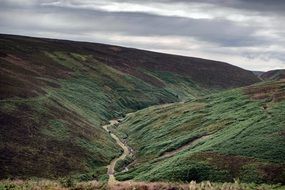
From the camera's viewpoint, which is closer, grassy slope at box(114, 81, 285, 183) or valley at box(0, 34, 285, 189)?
grassy slope at box(114, 81, 285, 183)

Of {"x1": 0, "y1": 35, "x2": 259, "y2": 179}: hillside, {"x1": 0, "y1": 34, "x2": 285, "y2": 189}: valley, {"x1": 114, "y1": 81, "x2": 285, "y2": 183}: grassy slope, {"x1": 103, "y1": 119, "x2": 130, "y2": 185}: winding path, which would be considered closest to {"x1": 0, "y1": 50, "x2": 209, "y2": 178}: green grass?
{"x1": 0, "y1": 35, "x2": 259, "y2": 179}: hillside

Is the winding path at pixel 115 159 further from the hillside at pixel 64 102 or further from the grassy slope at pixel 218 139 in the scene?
the grassy slope at pixel 218 139

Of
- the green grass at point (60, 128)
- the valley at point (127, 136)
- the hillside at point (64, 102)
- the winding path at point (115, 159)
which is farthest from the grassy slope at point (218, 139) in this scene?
the hillside at point (64, 102)

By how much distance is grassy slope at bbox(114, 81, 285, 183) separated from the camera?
152 feet

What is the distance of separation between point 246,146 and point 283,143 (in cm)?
412

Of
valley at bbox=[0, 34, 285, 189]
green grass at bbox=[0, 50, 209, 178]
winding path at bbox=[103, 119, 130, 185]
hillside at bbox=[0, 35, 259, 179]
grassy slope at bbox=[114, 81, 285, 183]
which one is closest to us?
grassy slope at bbox=[114, 81, 285, 183]

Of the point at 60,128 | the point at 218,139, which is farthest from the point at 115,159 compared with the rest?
the point at 218,139

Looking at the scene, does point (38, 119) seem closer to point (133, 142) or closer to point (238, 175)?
point (133, 142)

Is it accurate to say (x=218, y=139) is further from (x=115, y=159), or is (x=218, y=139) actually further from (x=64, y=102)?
(x=64, y=102)

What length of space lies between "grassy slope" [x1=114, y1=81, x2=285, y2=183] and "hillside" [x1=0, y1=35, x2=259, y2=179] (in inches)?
280

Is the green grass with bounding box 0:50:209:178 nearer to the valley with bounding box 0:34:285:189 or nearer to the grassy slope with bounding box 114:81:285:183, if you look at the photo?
the valley with bounding box 0:34:285:189

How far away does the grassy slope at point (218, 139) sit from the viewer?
46.5m

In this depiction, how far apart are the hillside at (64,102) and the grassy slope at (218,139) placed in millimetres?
7110

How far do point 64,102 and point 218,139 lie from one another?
148 ft
